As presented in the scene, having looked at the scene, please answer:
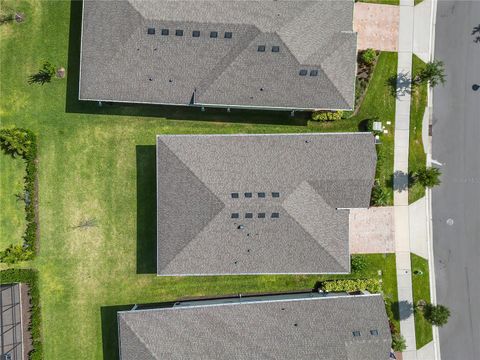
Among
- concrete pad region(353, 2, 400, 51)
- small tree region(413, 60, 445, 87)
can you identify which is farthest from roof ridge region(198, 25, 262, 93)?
small tree region(413, 60, 445, 87)

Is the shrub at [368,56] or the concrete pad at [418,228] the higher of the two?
the shrub at [368,56]

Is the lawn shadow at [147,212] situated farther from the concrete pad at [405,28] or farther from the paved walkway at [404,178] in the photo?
the concrete pad at [405,28]

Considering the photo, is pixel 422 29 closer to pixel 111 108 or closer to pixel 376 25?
pixel 376 25

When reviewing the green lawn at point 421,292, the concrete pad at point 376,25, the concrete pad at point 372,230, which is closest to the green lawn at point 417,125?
the concrete pad at point 376,25

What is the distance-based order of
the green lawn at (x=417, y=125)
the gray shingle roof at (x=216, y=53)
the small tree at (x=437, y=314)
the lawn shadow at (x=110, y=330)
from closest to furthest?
the gray shingle roof at (x=216, y=53) < the small tree at (x=437, y=314) < the lawn shadow at (x=110, y=330) < the green lawn at (x=417, y=125)

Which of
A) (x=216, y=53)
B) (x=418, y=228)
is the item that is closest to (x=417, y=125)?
(x=418, y=228)

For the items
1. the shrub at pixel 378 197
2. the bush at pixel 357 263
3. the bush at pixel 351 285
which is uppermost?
the shrub at pixel 378 197

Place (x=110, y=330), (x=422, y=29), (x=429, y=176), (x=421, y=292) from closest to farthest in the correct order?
(x=429, y=176) → (x=110, y=330) → (x=422, y=29) → (x=421, y=292)

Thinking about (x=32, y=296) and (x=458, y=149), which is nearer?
(x=32, y=296)
